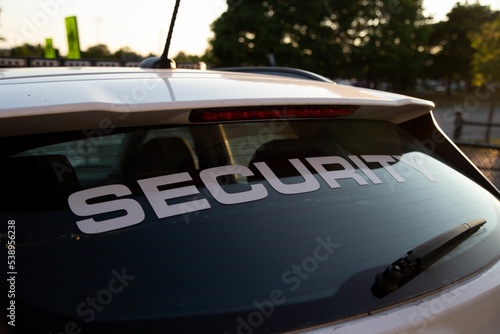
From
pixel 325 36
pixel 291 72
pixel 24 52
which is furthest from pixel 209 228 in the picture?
pixel 325 36

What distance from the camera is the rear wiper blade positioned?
139 cm

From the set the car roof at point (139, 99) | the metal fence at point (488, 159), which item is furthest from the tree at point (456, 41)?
the car roof at point (139, 99)

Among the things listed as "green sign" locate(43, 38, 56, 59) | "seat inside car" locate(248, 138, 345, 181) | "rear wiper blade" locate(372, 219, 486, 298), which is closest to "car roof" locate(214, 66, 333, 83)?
"seat inside car" locate(248, 138, 345, 181)

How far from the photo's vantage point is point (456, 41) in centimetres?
5247

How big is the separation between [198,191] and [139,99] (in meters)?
0.30

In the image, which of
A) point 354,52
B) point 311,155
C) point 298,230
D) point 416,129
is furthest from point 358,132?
point 354,52

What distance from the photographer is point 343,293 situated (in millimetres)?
1360

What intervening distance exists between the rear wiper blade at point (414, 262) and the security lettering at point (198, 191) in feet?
0.91

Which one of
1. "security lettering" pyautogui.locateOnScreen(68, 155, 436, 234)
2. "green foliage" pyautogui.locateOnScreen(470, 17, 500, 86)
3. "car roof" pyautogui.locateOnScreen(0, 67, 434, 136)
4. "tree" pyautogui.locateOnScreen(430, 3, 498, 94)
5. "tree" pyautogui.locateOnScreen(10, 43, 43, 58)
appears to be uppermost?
"car roof" pyautogui.locateOnScreen(0, 67, 434, 136)

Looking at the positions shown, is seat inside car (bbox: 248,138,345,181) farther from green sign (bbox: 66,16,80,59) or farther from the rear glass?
green sign (bbox: 66,16,80,59)

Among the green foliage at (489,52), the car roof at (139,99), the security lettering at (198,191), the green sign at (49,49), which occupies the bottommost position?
the green foliage at (489,52)

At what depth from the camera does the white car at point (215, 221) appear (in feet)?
4.03

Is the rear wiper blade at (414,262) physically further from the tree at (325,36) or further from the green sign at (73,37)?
the tree at (325,36)

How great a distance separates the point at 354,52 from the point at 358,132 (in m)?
41.0
